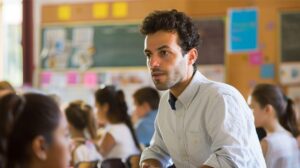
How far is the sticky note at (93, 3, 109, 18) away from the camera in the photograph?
5.72m

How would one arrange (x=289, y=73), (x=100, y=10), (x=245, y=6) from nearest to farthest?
(x=289, y=73) < (x=245, y=6) < (x=100, y=10)

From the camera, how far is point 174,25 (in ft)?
7.13

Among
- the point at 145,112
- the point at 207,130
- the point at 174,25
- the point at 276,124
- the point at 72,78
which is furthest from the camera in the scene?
the point at 72,78

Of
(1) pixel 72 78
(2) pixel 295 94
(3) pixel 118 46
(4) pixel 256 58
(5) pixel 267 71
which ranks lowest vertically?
(2) pixel 295 94

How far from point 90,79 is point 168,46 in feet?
12.1

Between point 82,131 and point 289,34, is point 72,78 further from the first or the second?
point 289,34

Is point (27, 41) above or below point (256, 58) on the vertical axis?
above

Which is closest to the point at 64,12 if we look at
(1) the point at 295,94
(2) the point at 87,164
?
(1) the point at 295,94

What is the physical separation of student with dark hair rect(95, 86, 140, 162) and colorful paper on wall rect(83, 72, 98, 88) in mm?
1715

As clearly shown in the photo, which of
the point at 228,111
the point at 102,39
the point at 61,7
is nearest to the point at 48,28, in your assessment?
the point at 61,7

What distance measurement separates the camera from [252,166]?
1.98 m

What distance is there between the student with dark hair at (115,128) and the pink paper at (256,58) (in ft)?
5.22

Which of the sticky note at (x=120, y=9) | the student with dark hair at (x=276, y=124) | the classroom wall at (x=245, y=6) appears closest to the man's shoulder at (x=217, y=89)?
the student with dark hair at (x=276, y=124)

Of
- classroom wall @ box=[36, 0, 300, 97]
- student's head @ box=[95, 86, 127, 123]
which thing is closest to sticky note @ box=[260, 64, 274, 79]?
classroom wall @ box=[36, 0, 300, 97]
